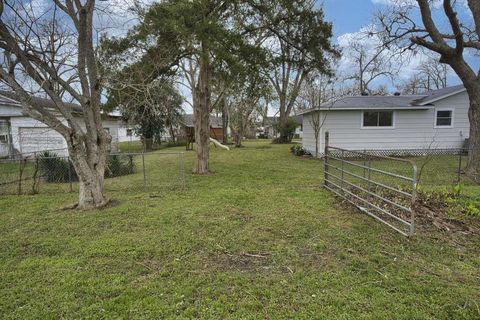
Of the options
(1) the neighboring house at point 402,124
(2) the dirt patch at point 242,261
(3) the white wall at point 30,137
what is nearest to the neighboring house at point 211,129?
(3) the white wall at point 30,137

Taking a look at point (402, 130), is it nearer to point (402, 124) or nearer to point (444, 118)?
point (402, 124)

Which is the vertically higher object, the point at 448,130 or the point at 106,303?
the point at 448,130

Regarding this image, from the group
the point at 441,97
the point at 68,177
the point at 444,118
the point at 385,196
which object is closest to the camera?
the point at 385,196

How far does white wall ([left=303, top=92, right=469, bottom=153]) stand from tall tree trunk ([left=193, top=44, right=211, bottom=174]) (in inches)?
271

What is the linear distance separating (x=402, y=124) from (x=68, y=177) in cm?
1464

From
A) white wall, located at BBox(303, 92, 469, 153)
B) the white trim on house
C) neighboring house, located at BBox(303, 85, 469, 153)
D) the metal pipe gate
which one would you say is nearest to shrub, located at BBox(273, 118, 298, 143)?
neighboring house, located at BBox(303, 85, 469, 153)

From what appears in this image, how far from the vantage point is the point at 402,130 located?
47.7 feet

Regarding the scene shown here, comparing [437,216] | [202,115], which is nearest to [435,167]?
[437,216]

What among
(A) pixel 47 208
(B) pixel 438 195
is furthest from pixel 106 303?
(B) pixel 438 195

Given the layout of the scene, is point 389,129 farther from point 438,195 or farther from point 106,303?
point 106,303

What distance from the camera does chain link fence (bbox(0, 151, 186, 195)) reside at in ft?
25.3

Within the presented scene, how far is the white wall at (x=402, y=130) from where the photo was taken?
14.4 m

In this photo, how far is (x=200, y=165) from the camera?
399 inches

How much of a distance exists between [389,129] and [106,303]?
14.9 m
